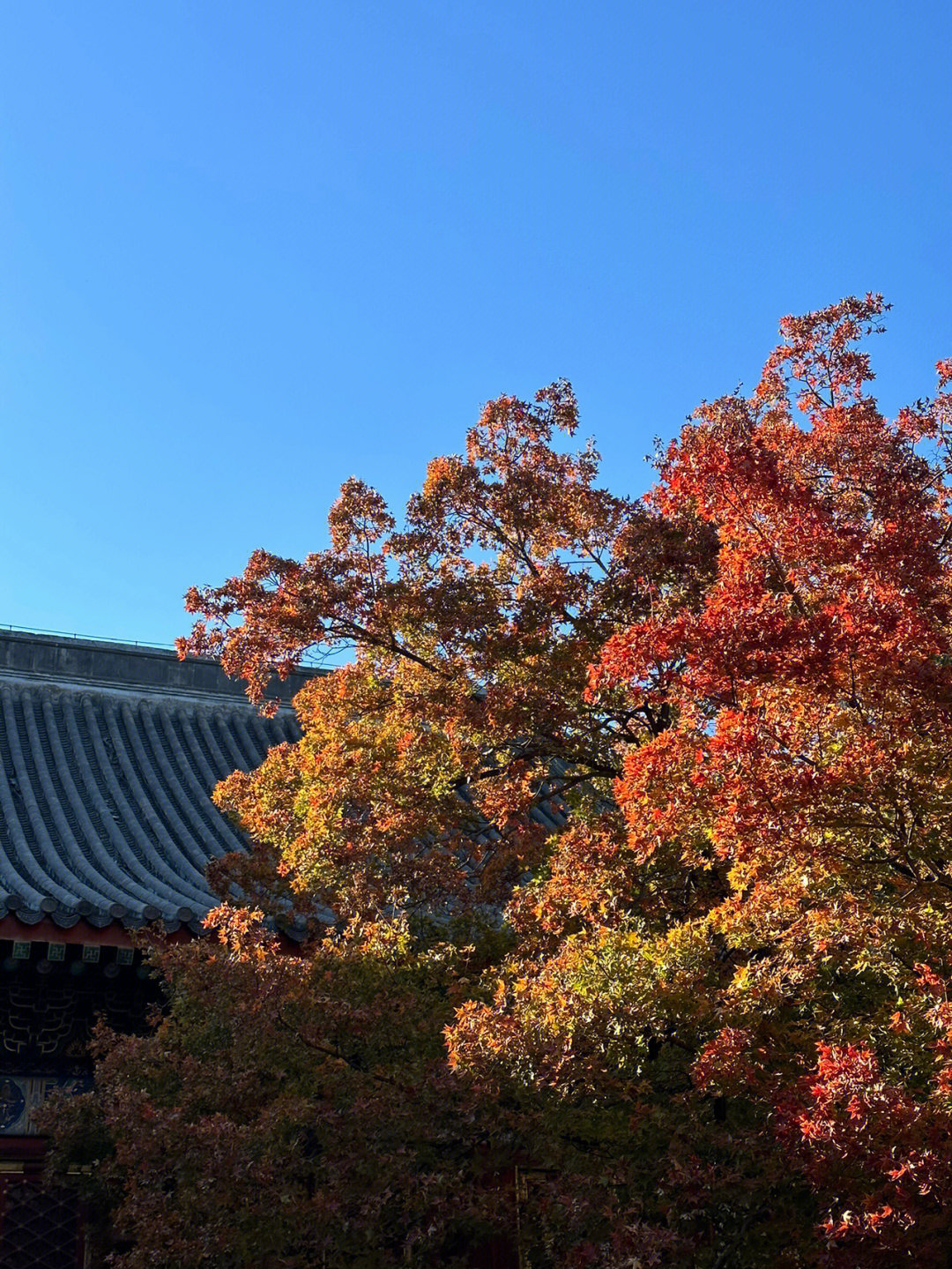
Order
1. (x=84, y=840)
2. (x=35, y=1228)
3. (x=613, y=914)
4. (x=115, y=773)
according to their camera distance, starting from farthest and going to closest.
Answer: (x=115, y=773) → (x=84, y=840) → (x=35, y=1228) → (x=613, y=914)

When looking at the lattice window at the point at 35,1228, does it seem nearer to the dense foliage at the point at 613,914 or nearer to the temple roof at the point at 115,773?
the dense foliage at the point at 613,914

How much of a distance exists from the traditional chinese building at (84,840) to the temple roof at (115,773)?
0.02m

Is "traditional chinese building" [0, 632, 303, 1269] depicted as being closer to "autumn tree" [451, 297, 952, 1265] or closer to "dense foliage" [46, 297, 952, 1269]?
"dense foliage" [46, 297, 952, 1269]

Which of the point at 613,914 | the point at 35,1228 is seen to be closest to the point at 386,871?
the point at 613,914

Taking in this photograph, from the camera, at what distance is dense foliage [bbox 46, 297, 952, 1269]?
514 centimetres

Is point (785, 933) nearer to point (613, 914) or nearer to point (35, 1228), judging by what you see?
point (613, 914)

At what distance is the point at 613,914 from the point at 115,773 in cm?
719

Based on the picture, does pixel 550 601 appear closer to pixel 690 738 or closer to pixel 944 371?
pixel 690 738

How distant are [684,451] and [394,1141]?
3622 millimetres

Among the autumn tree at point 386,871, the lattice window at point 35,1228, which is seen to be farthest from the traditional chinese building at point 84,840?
the autumn tree at point 386,871

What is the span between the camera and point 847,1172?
500 centimetres

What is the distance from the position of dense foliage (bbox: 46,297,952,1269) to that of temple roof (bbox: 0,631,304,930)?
6.51 feet

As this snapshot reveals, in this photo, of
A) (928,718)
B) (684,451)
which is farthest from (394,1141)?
(684,451)

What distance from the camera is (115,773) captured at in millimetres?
12438
